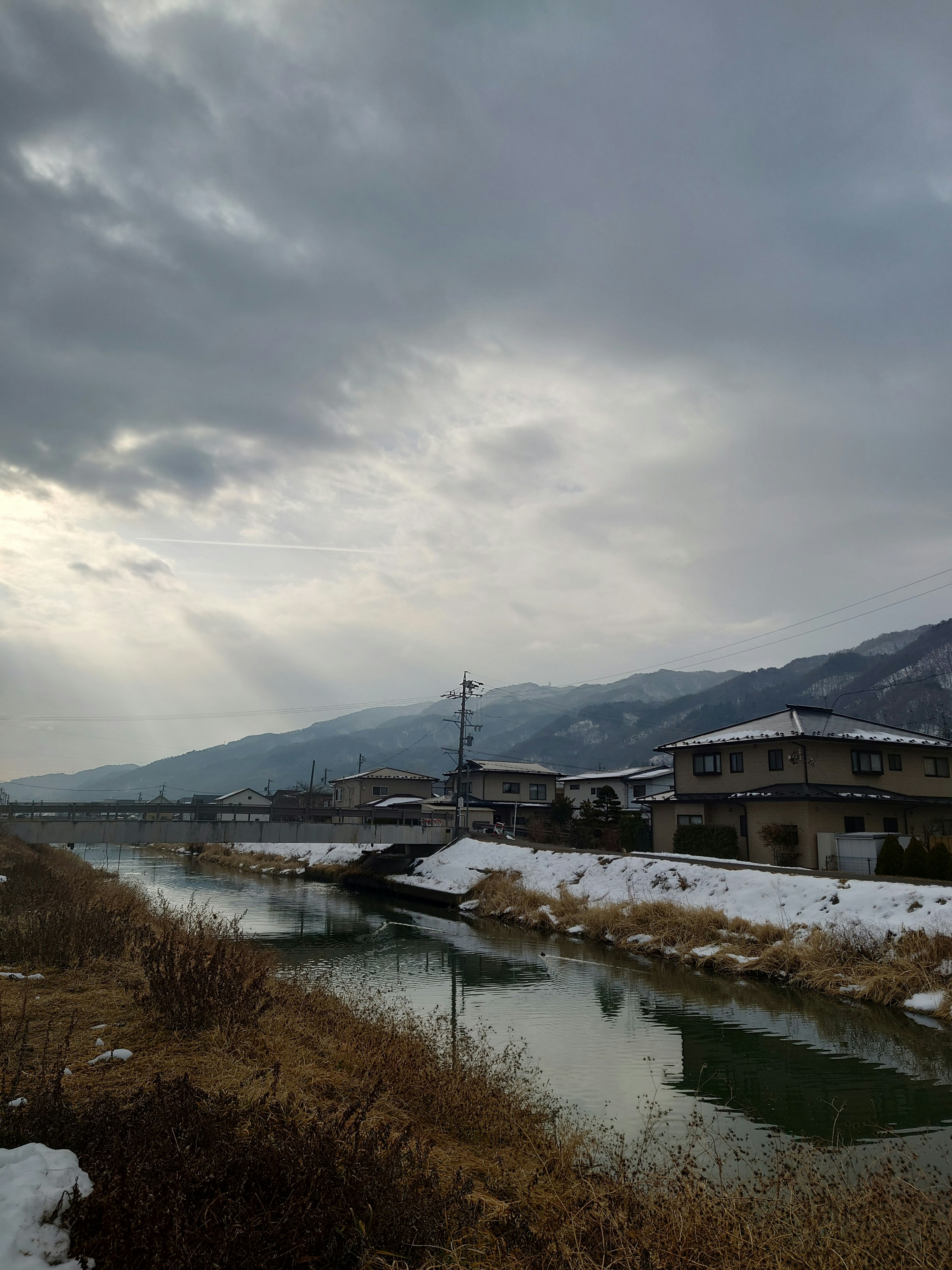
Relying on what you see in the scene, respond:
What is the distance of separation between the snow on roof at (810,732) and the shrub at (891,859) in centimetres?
1130

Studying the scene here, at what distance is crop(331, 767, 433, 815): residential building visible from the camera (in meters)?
94.6

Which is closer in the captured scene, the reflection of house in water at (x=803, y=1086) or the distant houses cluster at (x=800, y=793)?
the reflection of house in water at (x=803, y=1086)

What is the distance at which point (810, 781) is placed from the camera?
44.5 meters

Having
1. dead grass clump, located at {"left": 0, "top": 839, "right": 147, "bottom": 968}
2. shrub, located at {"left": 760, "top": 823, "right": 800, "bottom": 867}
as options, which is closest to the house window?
shrub, located at {"left": 760, "top": 823, "right": 800, "bottom": 867}

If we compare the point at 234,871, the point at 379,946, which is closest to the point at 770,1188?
the point at 379,946

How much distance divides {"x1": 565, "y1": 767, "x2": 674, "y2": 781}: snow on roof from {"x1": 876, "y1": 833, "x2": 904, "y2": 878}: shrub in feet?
146

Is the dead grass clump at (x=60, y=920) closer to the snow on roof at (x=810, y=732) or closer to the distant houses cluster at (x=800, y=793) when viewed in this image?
the distant houses cluster at (x=800, y=793)

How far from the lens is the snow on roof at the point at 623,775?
262ft

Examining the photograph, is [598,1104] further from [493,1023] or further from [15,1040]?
[15,1040]

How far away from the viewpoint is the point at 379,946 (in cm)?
3056

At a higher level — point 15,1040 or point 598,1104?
point 15,1040

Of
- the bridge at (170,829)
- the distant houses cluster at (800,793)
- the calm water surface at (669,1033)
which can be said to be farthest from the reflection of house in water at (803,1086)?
the bridge at (170,829)

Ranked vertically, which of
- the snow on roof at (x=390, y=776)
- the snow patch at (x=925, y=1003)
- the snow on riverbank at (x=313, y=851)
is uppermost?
the snow on roof at (x=390, y=776)

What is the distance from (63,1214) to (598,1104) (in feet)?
32.5
